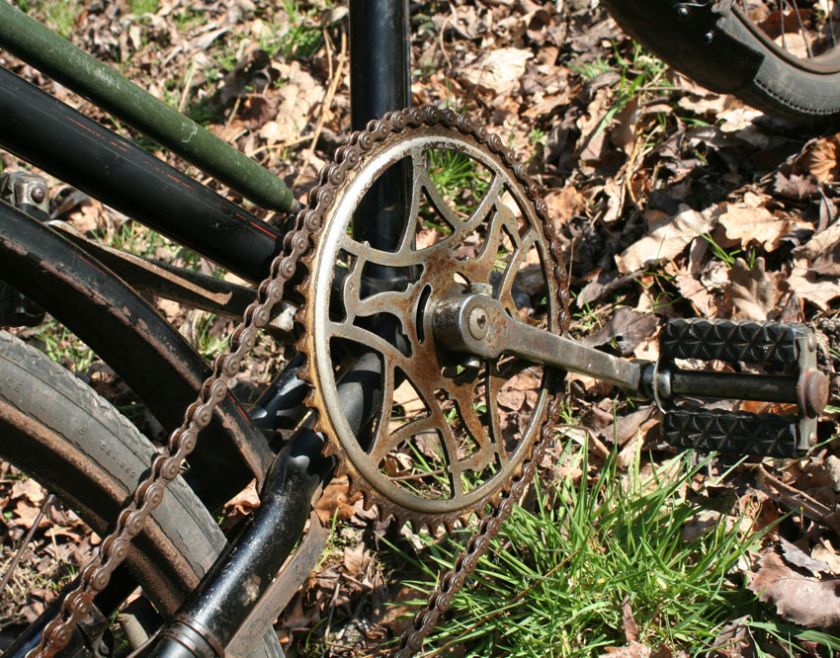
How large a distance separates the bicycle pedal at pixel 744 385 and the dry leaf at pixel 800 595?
30 cm

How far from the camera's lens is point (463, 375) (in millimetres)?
2062

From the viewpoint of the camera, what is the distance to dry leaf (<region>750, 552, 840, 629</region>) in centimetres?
219

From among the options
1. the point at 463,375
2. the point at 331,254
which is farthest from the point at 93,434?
the point at 463,375

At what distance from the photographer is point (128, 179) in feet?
5.65

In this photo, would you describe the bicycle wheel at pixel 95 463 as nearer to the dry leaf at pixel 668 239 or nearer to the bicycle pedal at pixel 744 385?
the bicycle pedal at pixel 744 385

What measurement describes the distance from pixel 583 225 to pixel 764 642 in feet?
5.69

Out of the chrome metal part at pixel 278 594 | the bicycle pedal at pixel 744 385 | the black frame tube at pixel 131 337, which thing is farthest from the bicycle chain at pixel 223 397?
the bicycle pedal at pixel 744 385

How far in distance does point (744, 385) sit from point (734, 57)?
0.97 m

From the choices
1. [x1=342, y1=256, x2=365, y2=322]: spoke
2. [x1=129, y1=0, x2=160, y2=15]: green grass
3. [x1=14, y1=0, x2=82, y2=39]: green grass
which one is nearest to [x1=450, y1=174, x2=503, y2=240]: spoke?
[x1=342, y1=256, x2=365, y2=322]: spoke

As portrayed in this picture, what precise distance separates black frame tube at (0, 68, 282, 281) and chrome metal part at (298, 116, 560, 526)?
7.7 inches

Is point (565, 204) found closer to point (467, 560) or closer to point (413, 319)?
point (413, 319)

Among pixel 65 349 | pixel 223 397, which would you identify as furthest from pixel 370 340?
pixel 65 349

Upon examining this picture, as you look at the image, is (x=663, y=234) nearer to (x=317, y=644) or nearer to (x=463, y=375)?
(x=463, y=375)

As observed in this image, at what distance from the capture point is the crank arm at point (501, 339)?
6.39 ft
